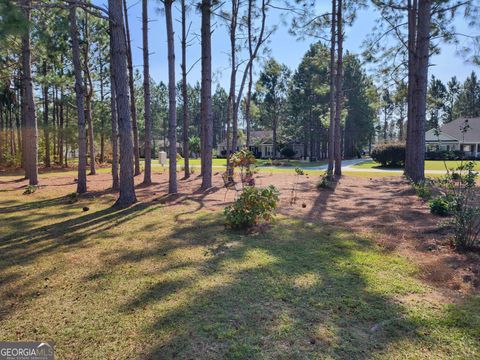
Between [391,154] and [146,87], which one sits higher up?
[146,87]

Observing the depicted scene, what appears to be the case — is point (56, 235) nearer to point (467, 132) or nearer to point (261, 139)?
point (467, 132)

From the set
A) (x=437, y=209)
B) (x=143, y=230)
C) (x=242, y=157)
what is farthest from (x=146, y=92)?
(x=437, y=209)

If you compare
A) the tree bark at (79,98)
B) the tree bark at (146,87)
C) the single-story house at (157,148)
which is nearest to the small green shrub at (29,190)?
the tree bark at (79,98)

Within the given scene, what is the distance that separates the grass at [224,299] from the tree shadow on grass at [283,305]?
0.01m

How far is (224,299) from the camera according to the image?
2.94 metres

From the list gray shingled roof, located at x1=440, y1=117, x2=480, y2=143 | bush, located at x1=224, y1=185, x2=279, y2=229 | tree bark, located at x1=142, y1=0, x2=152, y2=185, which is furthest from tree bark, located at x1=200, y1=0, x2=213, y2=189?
gray shingled roof, located at x1=440, y1=117, x2=480, y2=143

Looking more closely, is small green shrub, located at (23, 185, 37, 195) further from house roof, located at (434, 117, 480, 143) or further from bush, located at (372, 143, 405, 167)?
house roof, located at (434, 117, 480, 143)

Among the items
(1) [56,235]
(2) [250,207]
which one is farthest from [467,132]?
(1) [56,235]

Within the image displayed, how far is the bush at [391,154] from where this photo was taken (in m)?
23.4

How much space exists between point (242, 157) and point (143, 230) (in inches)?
101

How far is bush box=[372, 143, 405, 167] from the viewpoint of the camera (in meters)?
23.4

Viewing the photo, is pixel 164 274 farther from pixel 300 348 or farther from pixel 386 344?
pixel 386 344

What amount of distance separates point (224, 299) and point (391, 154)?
23967 millimetres

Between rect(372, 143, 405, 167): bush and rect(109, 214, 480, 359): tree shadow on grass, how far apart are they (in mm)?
21621
